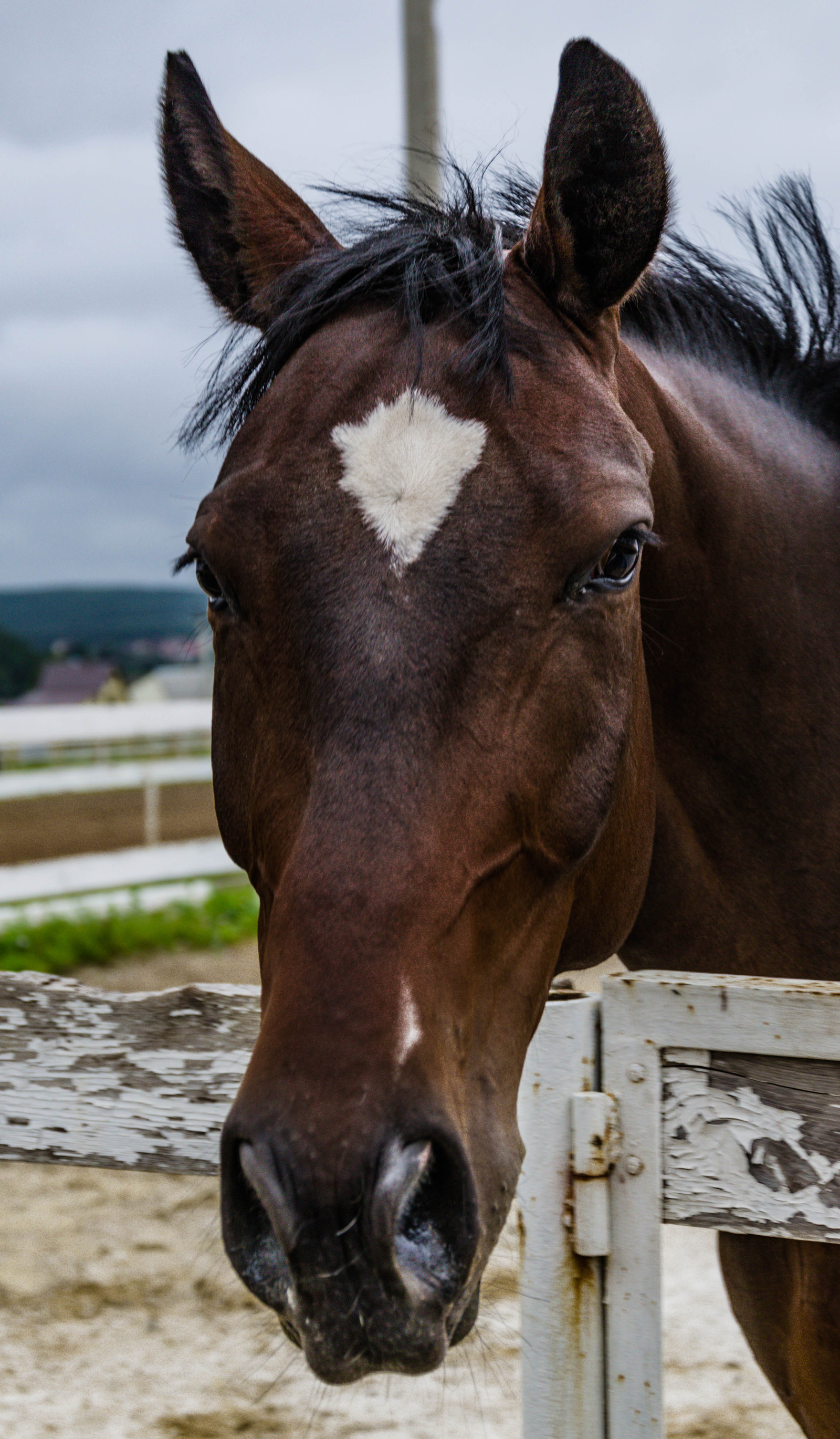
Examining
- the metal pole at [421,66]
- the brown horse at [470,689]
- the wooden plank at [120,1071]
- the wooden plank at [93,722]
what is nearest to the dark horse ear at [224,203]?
the brown horse at [470,689]

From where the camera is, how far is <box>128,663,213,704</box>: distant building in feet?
97.3

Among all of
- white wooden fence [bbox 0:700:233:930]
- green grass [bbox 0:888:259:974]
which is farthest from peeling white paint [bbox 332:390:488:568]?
white wooden fence [bbox 0:700:233:930]

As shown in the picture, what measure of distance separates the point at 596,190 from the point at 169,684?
32.6 metres

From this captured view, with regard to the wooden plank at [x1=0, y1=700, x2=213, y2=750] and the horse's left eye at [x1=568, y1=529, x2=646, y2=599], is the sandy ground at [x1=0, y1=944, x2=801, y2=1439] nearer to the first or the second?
the horse's left eye at [x1=568, y1=529, x2=646, y2=599]

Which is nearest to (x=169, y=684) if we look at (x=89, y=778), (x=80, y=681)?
(x=80, y=681)

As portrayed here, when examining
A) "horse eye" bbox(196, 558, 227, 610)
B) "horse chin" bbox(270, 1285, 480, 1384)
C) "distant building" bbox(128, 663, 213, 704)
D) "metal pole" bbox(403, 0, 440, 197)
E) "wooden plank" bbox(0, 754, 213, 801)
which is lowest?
"distant building" bbox(128, 663, 213, 704)

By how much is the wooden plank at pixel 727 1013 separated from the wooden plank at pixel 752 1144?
0.02 m

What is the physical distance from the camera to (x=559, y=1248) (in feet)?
5.83

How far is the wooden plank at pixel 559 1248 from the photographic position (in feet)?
5.80

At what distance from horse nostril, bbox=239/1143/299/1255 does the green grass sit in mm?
5729

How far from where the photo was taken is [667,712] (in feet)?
6.95

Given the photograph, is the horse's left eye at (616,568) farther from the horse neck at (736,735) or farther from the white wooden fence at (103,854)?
the white wooden fence at (103,854)

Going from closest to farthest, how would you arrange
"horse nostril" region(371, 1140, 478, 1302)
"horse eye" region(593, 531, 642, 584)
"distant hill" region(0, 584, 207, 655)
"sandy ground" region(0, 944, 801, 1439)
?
"horse nostril" region(371, 1140, 478, 1302)
"horse eye" region(593, 531, 642, 584)
"sandy ground" region(0, 944, 801, 1439)
"distant hill" region(0, 584, 207, 655)

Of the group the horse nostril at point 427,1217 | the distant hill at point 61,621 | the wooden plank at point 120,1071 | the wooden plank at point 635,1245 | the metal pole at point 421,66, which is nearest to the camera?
the horse nostril at point 427,1217
